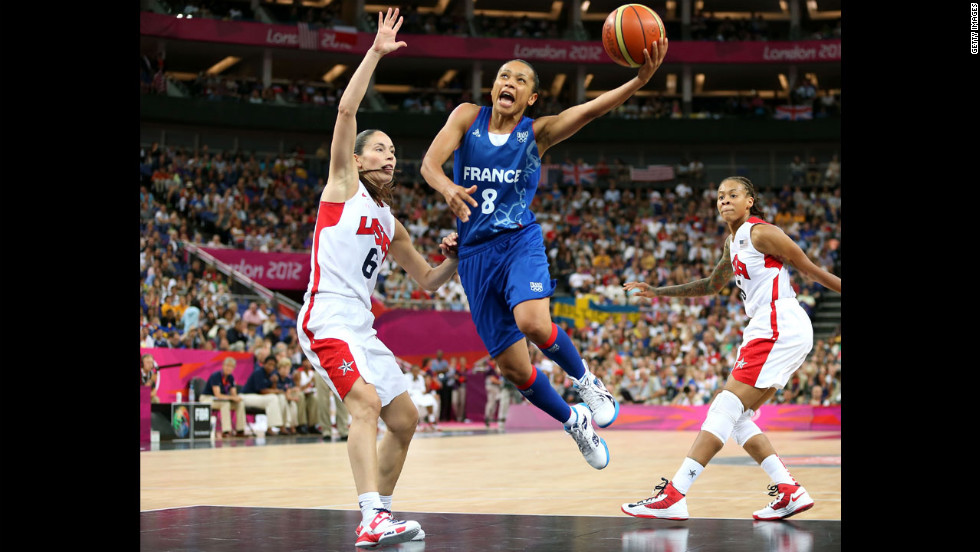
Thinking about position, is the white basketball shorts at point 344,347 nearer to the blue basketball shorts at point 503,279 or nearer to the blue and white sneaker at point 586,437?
the blue basketball shorts at point 503,279

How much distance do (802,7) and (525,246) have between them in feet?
116

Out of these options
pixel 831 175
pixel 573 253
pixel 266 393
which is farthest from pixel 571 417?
pixel 831 175

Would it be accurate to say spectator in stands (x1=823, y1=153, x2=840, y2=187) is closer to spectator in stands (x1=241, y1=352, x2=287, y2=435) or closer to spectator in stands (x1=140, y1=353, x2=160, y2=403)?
spectator in stands (x1=241, y1=352, x2=287, y2=435)

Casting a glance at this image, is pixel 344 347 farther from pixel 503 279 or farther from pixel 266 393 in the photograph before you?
pixel 266 393

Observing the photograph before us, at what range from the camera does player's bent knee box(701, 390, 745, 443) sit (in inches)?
248

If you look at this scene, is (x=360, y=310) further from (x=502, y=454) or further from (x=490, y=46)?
(x=490, y=46)

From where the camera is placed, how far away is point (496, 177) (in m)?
6.30

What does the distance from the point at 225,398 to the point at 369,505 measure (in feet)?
38.1

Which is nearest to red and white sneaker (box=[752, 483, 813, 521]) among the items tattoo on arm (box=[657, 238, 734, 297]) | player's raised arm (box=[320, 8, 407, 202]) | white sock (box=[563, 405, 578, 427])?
white sock (box=[563, 405, 578, 427])

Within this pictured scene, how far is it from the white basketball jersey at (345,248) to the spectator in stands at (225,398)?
1122 cm

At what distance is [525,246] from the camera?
20.7ft

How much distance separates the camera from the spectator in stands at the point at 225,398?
16.2m
